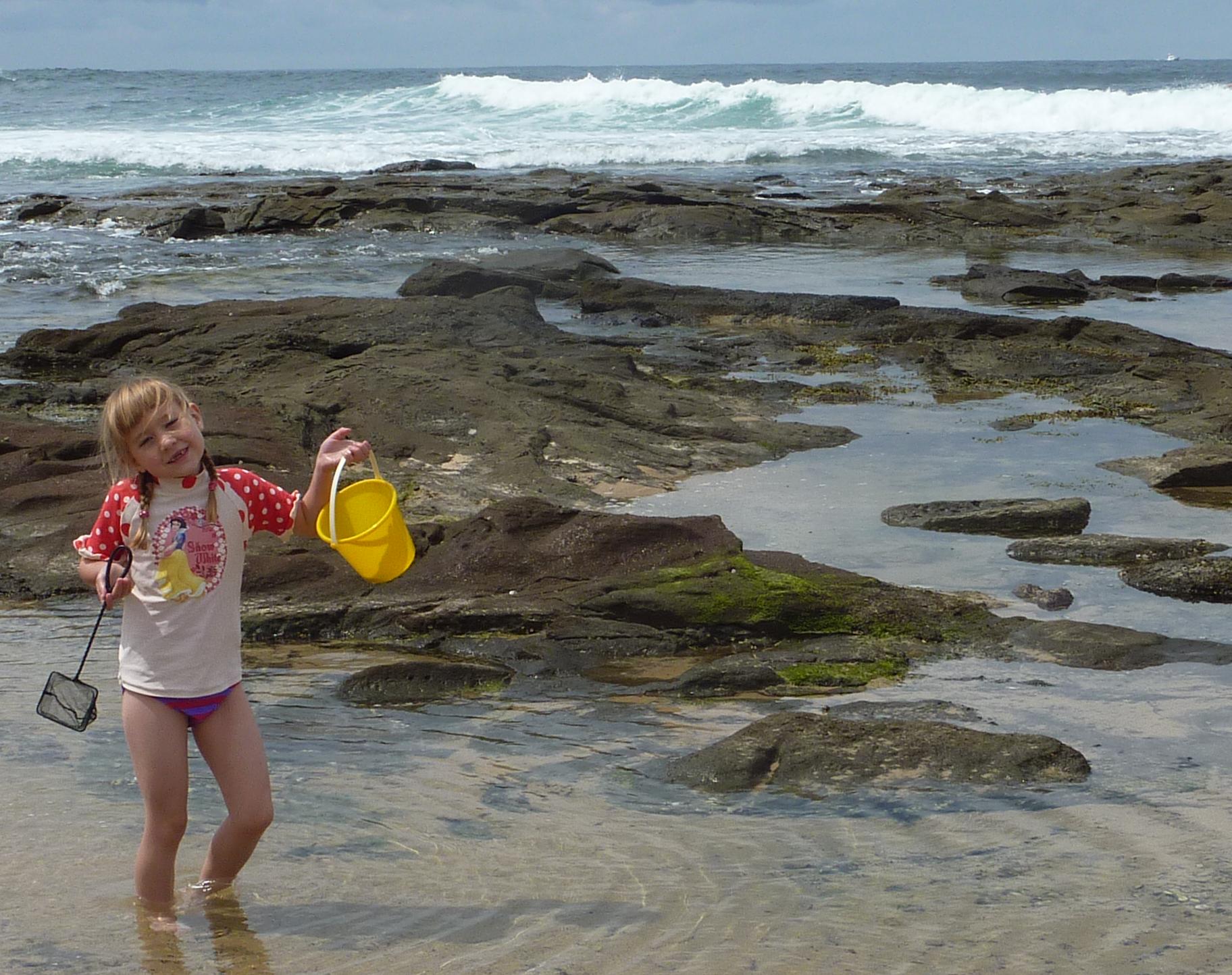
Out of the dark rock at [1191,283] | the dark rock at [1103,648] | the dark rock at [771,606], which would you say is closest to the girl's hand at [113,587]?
the dark rock at [771,606]

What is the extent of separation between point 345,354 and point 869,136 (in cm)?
4431

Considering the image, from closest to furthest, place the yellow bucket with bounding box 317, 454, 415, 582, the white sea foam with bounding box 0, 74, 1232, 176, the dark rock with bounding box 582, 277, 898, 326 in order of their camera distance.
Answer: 1. the yellow bucket with bounding box 317, 454, 415, 582
2. the dark rock with bounding box 582, 277, 898, 326
3. the white sea foam with bounding box 0, 74, 1232, 176

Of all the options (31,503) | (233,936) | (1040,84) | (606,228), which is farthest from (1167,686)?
(1040,84)

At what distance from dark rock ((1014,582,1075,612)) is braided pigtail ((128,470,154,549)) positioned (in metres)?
4.15

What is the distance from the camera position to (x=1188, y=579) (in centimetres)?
644

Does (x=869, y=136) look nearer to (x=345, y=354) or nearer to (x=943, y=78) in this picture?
(x=345, y=354)

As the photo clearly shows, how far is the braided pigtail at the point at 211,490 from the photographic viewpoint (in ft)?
11.1

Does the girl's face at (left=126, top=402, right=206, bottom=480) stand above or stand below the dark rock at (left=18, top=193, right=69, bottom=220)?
below

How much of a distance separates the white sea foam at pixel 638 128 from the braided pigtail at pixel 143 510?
38075mm

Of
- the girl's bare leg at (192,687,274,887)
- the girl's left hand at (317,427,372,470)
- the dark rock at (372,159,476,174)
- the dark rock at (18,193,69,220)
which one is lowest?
the girl's bare leg at (192,687,274,887)

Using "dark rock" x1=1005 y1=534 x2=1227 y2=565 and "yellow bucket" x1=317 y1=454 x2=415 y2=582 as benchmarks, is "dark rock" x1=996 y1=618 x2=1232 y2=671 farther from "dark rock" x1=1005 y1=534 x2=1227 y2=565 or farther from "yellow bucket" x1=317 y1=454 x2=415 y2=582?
"yellow bucket" x1=317 y1=454 x2=415 y2=582

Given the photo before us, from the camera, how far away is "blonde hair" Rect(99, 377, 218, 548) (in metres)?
3.25

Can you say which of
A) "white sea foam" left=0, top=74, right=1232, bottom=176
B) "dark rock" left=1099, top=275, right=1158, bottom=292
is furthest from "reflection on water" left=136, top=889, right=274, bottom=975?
"white sea foam" left=0, top=74, right=1232, bottom=176

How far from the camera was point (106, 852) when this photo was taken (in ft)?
12.7
